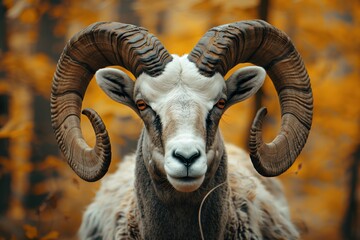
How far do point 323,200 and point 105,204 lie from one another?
31.0ft

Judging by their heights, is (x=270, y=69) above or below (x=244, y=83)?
above

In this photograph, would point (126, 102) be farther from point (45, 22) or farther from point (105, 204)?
point (45, 22)

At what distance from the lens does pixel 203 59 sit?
483 cm

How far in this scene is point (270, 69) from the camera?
5539 millimetres

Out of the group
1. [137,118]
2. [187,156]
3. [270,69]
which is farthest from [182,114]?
[137,118]

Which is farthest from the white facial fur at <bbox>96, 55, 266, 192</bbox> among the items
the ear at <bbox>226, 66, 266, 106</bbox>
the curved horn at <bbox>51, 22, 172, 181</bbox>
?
the curved horn at <bbox>51, 22, 172, 181</bbox>

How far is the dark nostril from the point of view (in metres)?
4.15

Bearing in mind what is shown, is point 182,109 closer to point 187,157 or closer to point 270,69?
point 187,157

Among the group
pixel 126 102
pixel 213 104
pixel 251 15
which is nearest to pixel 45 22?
pixel 251 15

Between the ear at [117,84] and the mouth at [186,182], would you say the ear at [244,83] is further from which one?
the mouth at [186,182]

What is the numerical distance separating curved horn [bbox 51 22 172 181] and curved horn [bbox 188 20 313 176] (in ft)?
1.47

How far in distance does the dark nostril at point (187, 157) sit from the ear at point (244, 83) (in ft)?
3.79

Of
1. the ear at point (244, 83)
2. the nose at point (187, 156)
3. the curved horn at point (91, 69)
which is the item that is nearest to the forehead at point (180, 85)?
the curved horn at point (91, 69)

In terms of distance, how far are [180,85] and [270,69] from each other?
51.2 inches
